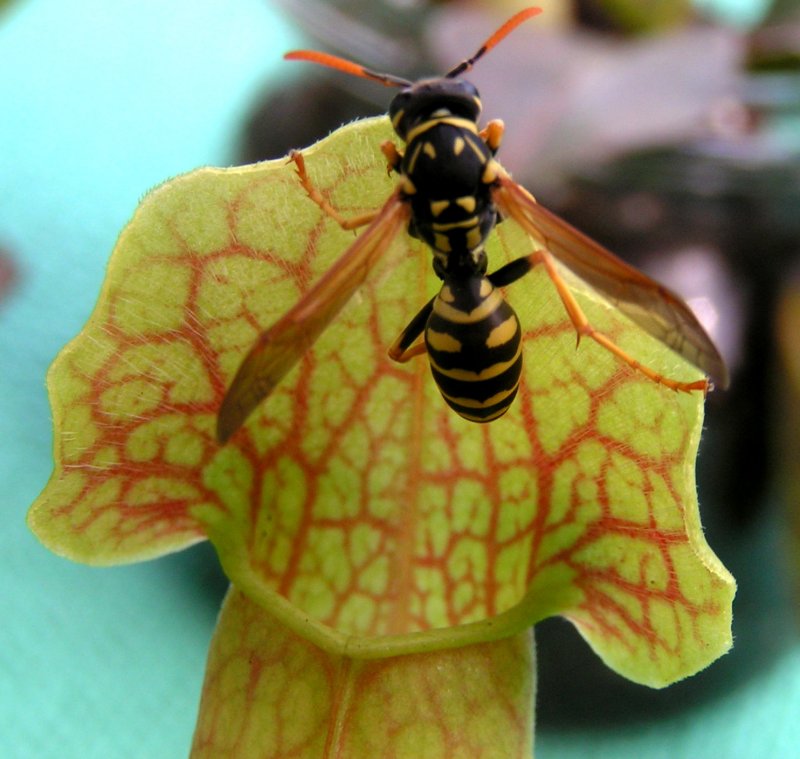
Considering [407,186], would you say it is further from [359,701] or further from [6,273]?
[6,273]

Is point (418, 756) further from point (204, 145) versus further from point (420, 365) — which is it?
point (204, 145)

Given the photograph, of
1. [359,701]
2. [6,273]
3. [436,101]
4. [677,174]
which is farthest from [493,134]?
[6,273]

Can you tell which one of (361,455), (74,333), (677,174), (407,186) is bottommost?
(677,174)

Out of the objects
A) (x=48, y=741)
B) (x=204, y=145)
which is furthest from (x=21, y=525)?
(x=204, y=145)

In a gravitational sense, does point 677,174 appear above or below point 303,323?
below

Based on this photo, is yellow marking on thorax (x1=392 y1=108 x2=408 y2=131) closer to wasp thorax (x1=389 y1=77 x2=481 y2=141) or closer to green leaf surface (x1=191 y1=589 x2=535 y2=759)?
wasp thorax (x1=389 y1=77 x2=481 y2=141)

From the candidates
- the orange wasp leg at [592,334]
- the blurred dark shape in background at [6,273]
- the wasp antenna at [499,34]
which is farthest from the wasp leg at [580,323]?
the blurred dark shape in background at [6,273]
